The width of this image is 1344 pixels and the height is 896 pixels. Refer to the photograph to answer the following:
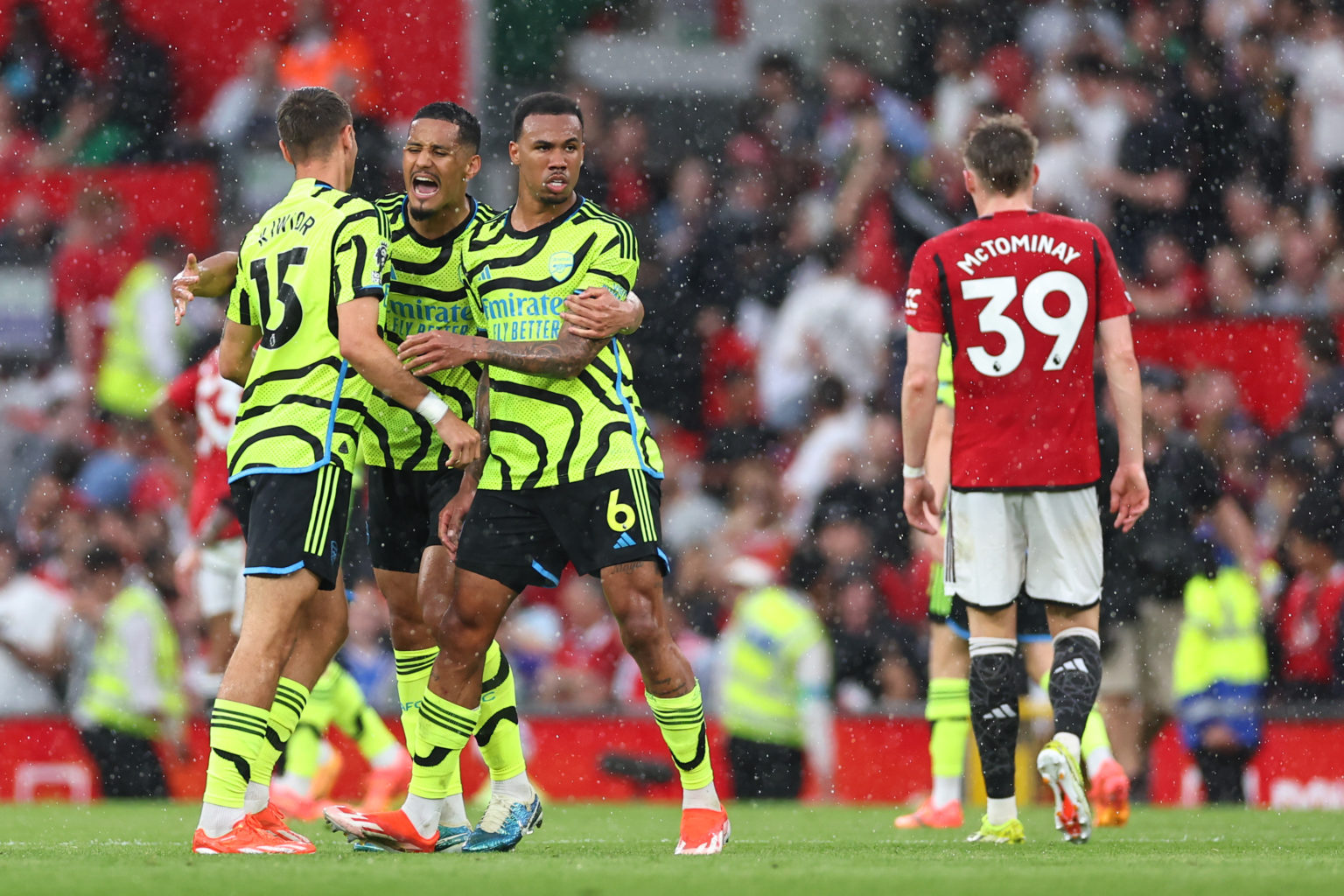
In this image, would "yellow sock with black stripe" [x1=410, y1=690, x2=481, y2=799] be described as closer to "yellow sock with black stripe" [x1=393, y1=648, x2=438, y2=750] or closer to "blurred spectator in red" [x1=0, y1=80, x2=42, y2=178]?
"yellow sock with black stripe" [x1=393, y1=648, x2=438, y2=750]

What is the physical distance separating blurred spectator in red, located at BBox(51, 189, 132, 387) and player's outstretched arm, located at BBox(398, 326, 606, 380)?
9.19 metres

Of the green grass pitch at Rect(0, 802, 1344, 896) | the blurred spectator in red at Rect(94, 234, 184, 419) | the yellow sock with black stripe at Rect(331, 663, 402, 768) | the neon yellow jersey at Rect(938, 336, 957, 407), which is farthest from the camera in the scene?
the blurred spectator in red at Rect(94, 234, 184, 419)

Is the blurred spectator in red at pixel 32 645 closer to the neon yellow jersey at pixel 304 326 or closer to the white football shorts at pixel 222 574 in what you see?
the white football shorts at pixel 222 574

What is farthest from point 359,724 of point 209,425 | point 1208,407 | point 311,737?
point 1208,407

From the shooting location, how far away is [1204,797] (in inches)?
401

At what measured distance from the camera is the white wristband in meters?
5.72

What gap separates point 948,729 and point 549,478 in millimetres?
2902

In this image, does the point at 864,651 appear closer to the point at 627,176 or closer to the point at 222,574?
the point at 222,574

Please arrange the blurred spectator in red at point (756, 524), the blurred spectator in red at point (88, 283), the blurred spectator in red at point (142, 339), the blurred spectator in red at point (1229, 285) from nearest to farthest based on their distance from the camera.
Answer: the blurred spectator in red at point (756, 524), the blurred spectator in red at point (1229, 285), the blurred spectator in red at point (142, 339), the blurred spectator in red at point (88, 283)

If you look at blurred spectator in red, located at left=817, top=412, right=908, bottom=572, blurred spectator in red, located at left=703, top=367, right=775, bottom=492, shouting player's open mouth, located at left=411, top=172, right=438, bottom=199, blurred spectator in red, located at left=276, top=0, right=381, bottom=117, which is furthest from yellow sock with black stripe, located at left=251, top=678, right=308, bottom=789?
blurred spectator in red, located at left=276, top=0, right=381, bottom=117

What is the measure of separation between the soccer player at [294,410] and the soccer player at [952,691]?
2.58m

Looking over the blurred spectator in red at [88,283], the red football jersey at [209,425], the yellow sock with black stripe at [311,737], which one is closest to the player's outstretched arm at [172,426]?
the red football jersey at [209,425]

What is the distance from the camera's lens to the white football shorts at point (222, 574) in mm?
8711

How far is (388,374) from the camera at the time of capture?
5656 millimetres
